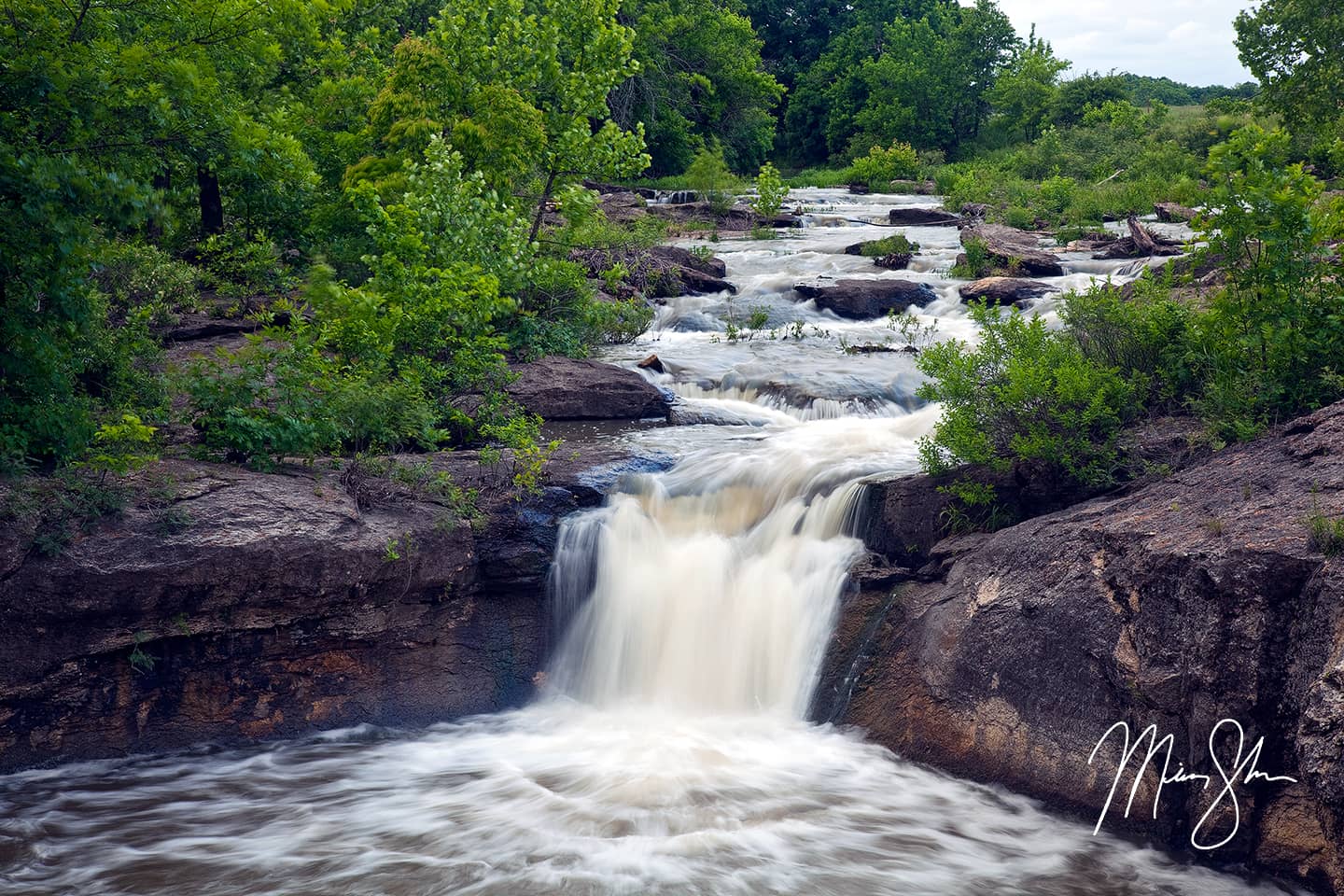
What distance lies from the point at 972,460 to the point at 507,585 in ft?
13.4

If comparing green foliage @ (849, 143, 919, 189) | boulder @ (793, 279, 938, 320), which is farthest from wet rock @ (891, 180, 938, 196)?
boulder @ (793, 279, 938, 320)

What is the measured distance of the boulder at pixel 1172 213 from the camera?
84.3 ft

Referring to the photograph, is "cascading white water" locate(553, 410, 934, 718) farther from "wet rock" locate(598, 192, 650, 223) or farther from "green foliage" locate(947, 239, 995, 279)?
"wet rock" locate(598, 192, 650, 223)

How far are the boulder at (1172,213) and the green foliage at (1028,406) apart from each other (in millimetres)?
19032

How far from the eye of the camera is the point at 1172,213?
84.6 ft

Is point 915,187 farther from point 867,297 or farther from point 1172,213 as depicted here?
point 867,297

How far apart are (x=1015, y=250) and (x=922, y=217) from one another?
871cm

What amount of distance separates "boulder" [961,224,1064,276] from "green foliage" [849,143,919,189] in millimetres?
20098

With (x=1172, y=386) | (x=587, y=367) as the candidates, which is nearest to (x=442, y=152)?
(x=587, y=367)

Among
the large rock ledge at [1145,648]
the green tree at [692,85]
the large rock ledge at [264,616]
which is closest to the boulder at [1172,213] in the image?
the green tree at [692,85]

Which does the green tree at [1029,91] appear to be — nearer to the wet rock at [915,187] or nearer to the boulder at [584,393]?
the wet rock at [915,187]

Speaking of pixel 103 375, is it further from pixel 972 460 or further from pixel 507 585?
pixel 972 460

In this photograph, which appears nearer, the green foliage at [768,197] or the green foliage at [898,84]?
the green foliage at [768,197]

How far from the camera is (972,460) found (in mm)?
8719
